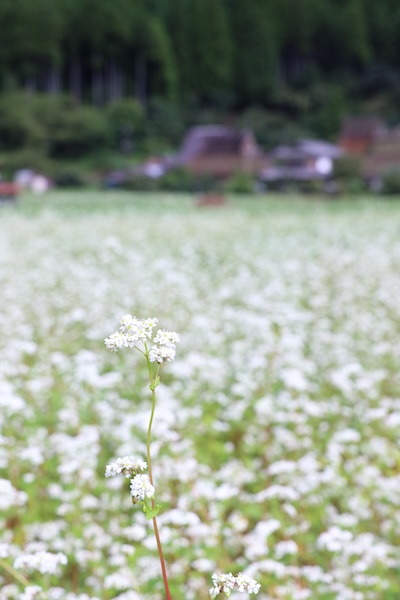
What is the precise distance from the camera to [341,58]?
224 feet

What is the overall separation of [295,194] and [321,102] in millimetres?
29554

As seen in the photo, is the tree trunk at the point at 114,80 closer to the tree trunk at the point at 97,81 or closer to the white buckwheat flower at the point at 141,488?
the tree trunk at the point at 97,81

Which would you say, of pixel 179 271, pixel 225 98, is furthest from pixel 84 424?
pixel 225 98

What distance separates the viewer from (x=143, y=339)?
3.31ft

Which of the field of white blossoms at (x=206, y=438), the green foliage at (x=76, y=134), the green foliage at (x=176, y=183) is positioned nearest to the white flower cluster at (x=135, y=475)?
the field of white blossoms at (x=206, y=438)

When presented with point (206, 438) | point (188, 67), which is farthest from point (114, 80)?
point (206, 438)

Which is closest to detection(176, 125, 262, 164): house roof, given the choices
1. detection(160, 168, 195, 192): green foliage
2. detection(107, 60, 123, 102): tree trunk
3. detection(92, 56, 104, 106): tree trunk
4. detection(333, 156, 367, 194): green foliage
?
detection(160, 168, 195, 192): green foliage

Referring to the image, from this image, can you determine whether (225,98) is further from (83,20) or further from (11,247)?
(11,247)

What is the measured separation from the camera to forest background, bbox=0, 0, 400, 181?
54.0 m

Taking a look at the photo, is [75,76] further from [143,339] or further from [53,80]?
[143,339]

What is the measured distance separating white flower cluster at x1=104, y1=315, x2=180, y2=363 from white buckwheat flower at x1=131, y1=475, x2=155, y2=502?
0.17 m

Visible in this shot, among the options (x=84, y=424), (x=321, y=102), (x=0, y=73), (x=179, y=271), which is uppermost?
(x=0, y=73)

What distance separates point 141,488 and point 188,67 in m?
62.2

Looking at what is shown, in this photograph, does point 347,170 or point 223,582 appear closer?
point 223,582
